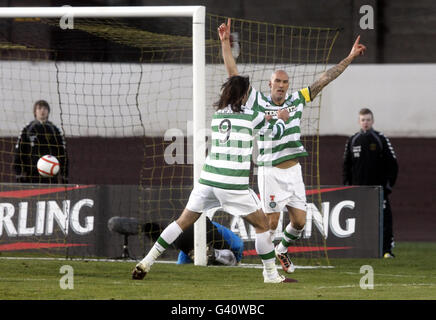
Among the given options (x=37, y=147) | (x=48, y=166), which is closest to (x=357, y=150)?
(x=48, y=166)

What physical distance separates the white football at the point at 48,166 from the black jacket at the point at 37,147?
0.85 meters

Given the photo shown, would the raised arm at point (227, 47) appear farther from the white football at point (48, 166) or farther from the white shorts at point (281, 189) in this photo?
the white football at point (48, 166)

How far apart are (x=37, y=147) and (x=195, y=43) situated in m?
3.26

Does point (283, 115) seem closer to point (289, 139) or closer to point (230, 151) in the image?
point (230, 151)

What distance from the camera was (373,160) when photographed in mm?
14180

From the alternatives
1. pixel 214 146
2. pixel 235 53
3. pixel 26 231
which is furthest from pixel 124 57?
pixel 214 146

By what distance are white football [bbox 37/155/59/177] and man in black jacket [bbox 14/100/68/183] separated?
79 cm

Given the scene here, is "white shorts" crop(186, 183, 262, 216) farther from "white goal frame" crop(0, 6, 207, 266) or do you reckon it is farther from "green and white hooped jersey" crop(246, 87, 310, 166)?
"white goal frame" crop(0, 6, 207, 266)

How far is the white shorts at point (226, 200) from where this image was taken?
911 cm

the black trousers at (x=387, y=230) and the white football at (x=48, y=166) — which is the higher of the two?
the white football at (x=48, y=166)

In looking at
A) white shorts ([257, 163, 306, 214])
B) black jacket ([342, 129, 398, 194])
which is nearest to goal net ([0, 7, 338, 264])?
black jacket ([342, 129, 398, 194])

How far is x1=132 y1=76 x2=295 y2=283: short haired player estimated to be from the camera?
9.08 metres

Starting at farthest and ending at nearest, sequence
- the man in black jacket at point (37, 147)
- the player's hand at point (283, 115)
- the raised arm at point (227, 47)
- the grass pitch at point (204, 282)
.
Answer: the man in black jacket at point (37, 147) → the raised arm at point (227, 47) → the player's hand at point (283, 115) → the grass pitch at point (204, 282)

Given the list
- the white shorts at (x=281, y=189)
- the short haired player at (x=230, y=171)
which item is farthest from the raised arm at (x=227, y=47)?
the white shorts at (x=281, y=189)
